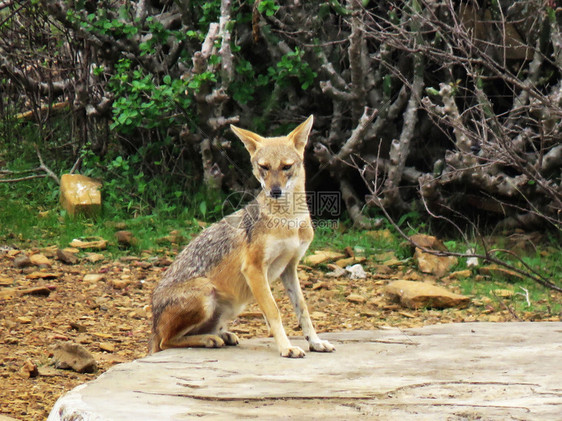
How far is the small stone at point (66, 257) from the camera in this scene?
8.27 metres

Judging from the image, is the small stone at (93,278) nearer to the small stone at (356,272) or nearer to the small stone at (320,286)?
the small stone at (320,286)

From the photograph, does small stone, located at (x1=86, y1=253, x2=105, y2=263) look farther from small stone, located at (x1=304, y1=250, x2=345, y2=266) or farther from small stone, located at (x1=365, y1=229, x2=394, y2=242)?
small stone, located at (x1=365, y1=229, x2=394, y2=242)

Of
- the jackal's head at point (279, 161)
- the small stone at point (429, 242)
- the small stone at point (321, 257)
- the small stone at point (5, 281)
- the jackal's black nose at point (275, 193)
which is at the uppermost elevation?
the jackal's head at point (279, 161)

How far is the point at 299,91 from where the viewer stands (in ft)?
32.0

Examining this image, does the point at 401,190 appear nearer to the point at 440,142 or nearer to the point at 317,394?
the point at 440,142

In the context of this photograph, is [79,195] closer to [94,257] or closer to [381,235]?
[94,257]

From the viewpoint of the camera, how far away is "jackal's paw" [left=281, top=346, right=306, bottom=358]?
15.4ft

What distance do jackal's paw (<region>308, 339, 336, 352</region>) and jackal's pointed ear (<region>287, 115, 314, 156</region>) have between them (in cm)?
129

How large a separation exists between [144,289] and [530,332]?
3911mm

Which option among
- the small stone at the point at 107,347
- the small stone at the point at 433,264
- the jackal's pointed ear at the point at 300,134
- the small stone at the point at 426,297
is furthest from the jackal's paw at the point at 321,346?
the small stone at the point at 433,264

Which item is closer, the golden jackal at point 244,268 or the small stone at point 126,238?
the golden jackal at point 244,268

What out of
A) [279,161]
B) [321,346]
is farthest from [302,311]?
[279,161]

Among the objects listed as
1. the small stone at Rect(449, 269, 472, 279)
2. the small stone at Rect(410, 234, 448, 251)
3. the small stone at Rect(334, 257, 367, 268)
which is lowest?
the small stone at Rect(449, 269, 472, 279)

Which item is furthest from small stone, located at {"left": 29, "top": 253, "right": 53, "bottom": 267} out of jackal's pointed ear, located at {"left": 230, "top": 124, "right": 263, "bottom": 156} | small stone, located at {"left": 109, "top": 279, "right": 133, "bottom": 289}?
jackal's pointed ear, located at {"left": 230, "top": 124, "right": 263, "bottom": 156}
